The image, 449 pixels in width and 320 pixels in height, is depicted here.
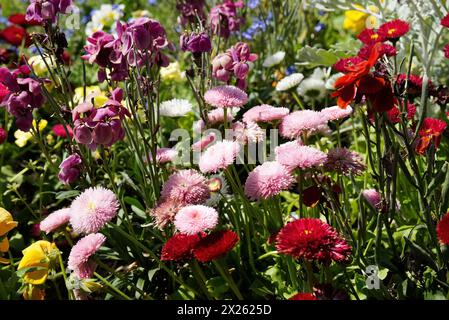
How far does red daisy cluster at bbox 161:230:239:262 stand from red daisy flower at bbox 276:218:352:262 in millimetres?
135

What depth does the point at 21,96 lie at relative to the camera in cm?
152

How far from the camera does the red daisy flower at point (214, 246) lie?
1273 mm

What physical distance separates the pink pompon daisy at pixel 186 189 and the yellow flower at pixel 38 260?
13.4 inches

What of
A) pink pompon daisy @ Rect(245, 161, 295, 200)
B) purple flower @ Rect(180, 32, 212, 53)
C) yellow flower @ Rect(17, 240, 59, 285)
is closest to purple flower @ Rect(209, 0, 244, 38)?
purple flower @ Rect(180, 32, 212, 53)

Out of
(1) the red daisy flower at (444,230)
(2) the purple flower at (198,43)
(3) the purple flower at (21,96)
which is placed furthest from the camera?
(2) the purple flower at (198,43)

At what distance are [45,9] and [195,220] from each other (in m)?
0.69

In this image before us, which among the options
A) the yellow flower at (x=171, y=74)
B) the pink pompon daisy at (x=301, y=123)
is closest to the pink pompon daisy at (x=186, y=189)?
the pink pompon daisy at (x=301, y=123)

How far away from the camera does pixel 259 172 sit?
1.44 metres

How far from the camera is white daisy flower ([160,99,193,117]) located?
6.07ft

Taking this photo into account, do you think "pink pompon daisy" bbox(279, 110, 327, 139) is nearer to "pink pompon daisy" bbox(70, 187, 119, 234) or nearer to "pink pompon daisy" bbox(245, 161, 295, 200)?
"pink pompon daisy" bbox(245, 161, 295, 200)

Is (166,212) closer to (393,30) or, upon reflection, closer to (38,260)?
(38,260)

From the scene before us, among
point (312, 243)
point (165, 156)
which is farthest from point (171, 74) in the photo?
point (312, 243)

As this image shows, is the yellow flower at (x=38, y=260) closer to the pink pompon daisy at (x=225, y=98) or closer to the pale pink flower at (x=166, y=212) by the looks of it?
the pale pink flower at (x=166, y=212)

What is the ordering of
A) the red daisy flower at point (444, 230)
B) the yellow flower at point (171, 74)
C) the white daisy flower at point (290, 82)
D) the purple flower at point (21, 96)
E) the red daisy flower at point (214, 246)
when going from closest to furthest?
the red daisy flower at point (444, 230)
the red daisy flower at point (214, 246)
the purple flower at point (21, 96)
the white daisy flower at point (290, 82)
the yellow flower at point (171, 74)
